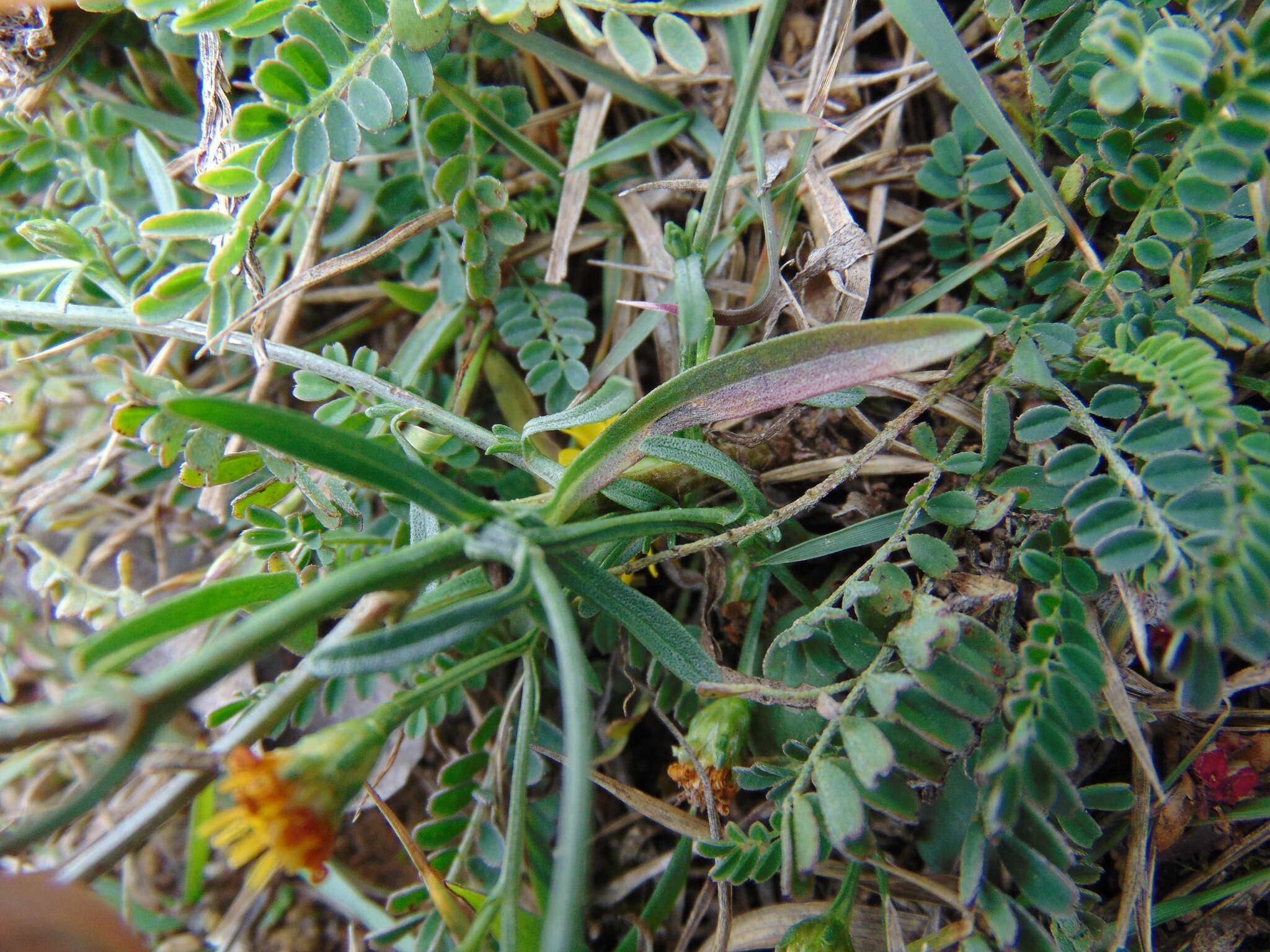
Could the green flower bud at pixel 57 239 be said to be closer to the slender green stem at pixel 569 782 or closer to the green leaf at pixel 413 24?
the green leaf at pixel 413 24

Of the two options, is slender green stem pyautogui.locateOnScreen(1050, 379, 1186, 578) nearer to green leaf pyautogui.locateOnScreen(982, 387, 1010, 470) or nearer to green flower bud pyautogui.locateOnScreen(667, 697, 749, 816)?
green leaf pyautogui.locateOnScreen(982, 387, 1010, 470)

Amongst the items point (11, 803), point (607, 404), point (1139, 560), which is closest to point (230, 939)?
point (11, 803)

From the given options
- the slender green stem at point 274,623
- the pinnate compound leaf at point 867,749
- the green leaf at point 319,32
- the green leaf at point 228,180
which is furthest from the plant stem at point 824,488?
the green leaf at point 319,32

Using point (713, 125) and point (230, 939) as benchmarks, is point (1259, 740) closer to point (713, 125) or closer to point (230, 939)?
point (713, 125)

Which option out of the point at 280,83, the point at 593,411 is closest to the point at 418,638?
the point at 593,411

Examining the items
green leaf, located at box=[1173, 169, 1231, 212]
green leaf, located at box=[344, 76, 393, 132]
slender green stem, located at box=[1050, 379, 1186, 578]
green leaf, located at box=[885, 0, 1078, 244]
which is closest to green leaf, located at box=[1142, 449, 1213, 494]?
slender green stem, located at box=[1050, 379, 1186, 578]

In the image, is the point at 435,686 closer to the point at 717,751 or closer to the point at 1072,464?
the point at 717,751
